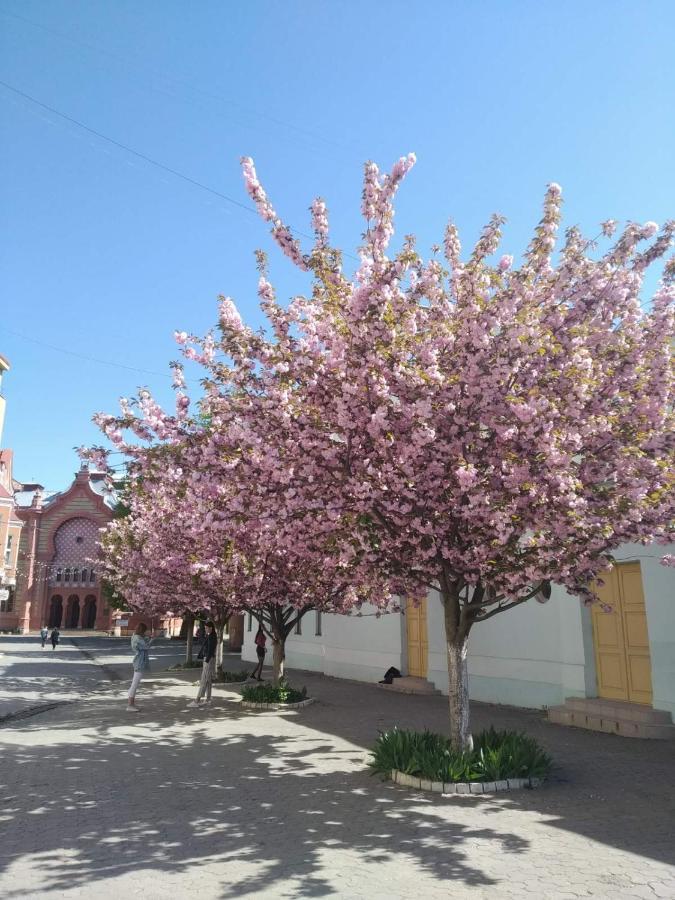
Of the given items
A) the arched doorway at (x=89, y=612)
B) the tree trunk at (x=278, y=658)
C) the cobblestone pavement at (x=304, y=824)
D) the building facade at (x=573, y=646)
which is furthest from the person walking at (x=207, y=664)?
the arched doorway at (x=89, y=612)

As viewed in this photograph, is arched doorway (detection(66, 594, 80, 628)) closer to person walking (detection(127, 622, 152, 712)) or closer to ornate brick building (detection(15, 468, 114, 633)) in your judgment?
ornate brick building (detection(15, 468, 114, 633))

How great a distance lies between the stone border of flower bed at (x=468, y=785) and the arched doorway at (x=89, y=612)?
234 feet

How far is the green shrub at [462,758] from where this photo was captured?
767cm

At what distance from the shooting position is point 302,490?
25.8ft

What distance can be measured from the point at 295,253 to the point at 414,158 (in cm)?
171

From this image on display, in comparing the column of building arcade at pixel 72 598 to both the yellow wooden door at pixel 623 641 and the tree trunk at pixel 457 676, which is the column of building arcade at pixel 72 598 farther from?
the tree trunk at pixel 457 676

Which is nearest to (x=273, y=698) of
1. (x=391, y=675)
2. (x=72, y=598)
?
(x=391, y=675)

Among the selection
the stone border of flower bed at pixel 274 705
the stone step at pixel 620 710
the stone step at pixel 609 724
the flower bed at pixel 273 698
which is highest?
the stone step at pixel 620 710

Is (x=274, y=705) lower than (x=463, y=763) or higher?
lower

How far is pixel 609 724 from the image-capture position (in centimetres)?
1141

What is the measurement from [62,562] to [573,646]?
228 ft

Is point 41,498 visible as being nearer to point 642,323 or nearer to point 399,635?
point 399,635

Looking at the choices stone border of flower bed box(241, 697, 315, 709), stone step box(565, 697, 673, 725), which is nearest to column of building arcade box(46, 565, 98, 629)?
stone border of flower bed box(241, 697, 315, 709)

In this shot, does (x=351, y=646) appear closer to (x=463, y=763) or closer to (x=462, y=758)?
(x=462, y=758)
